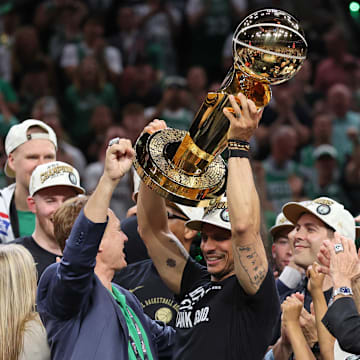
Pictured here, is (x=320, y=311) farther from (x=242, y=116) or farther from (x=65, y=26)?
(x=65, y=26)

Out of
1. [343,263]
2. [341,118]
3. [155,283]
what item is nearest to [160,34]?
[341,118]

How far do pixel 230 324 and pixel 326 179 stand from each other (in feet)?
18.0

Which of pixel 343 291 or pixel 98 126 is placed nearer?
pixel 343 291

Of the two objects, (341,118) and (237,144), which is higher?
(237,144)

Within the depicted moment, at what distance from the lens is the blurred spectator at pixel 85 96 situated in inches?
391

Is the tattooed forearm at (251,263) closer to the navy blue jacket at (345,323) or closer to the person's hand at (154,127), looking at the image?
the navy blue jacket at (345,323)

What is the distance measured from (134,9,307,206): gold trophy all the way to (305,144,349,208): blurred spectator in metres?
5.19

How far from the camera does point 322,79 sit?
10.7 m

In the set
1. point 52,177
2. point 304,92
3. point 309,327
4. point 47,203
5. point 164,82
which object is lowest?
point 304,92

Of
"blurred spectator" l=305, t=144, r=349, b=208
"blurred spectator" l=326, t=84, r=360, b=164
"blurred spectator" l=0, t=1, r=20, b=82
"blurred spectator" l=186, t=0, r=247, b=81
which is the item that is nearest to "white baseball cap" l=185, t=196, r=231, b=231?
"blurred spectator" l=305, t=144, r=349, b=208

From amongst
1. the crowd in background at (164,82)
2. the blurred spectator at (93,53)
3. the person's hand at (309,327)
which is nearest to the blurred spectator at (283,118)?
the crowd in background at (164,82)

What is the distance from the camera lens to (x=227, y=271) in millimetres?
3744

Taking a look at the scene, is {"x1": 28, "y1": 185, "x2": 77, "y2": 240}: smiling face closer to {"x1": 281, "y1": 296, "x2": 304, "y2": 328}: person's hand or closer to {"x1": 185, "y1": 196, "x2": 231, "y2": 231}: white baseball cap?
{"x1": 185, "y1": 196, "x2": 231, "y2": 231}: white baseball cap

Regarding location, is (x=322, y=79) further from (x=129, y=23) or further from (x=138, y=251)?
(x=138, y=251)
